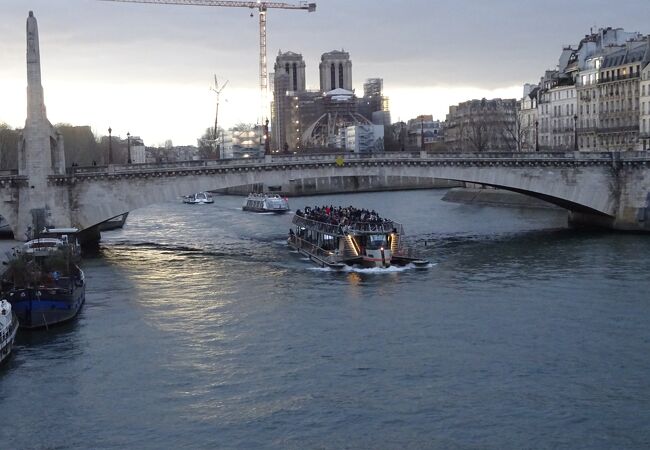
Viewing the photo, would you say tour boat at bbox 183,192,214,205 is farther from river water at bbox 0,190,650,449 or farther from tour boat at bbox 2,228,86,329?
tour boat at bbox 2,228,86,329

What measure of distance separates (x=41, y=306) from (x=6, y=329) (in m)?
4.12

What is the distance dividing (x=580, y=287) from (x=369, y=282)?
806cm

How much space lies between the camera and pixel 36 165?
167 ft

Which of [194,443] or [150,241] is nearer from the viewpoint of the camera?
[194,443]

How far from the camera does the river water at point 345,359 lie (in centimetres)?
2188

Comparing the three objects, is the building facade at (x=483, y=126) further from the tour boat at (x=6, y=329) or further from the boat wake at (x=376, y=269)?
the tour boat at (x=6, y=329)

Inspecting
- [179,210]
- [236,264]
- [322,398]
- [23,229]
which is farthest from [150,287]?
[179,210]

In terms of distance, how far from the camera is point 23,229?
50.9 metres

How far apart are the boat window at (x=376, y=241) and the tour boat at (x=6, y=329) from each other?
60.8 ft

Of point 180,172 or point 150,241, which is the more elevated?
point 180,172

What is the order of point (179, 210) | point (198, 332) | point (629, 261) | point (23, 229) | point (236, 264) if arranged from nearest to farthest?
point (198, 332) < point (629, 261) < point (236, 264) < point (23, 229) < point (179, 210)

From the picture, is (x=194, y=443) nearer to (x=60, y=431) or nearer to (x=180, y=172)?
(x=60, y=431)

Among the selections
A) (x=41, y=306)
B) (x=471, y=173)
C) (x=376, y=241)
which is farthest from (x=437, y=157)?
(x=41, y=306)

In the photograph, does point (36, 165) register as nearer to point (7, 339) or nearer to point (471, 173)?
point (471, 173)
